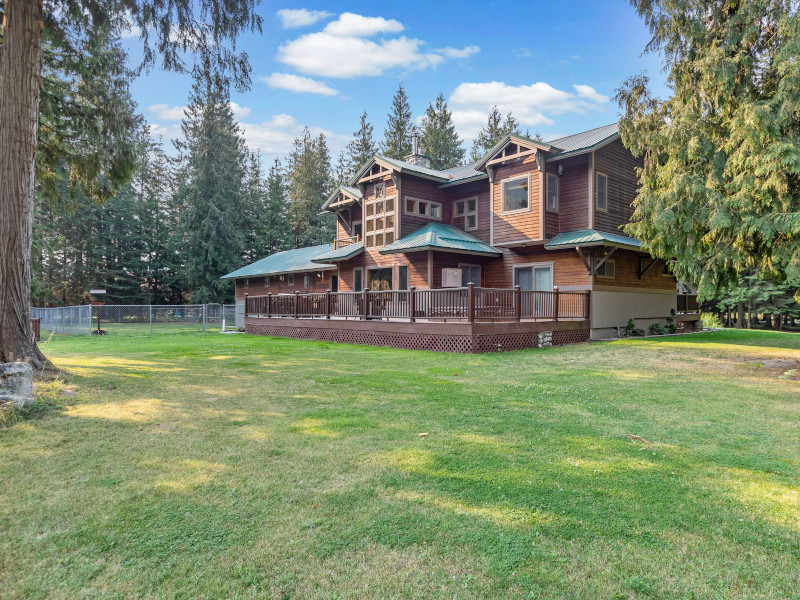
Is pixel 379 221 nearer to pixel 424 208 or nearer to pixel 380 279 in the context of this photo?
pixel 424 208

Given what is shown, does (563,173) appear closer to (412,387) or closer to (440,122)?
(412,387)

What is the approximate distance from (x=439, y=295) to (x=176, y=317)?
755 inches

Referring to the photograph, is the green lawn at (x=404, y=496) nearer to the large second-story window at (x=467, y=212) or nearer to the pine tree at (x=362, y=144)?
the large second-story window at (x=467, y=212)

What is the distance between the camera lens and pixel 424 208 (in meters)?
19.3

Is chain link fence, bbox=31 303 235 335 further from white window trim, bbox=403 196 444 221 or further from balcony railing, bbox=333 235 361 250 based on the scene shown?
white window trim, bbox=403 196 444 221

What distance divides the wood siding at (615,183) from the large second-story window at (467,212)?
491 centimetres

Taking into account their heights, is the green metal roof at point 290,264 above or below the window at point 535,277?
above

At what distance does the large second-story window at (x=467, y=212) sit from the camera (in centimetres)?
1912

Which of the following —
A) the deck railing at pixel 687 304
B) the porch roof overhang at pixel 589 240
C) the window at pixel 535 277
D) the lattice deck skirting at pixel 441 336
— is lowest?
the lattice deck skirting at pixel 441 336

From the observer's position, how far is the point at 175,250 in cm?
4334

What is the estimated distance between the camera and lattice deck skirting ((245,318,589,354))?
1231cm

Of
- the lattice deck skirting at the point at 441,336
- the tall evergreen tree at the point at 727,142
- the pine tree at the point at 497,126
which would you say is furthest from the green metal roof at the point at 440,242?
the pine tree at the point at 497,126

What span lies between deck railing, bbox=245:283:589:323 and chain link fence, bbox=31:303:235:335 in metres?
11.3

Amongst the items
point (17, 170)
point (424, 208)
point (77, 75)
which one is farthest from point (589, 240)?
point (77, 75)
